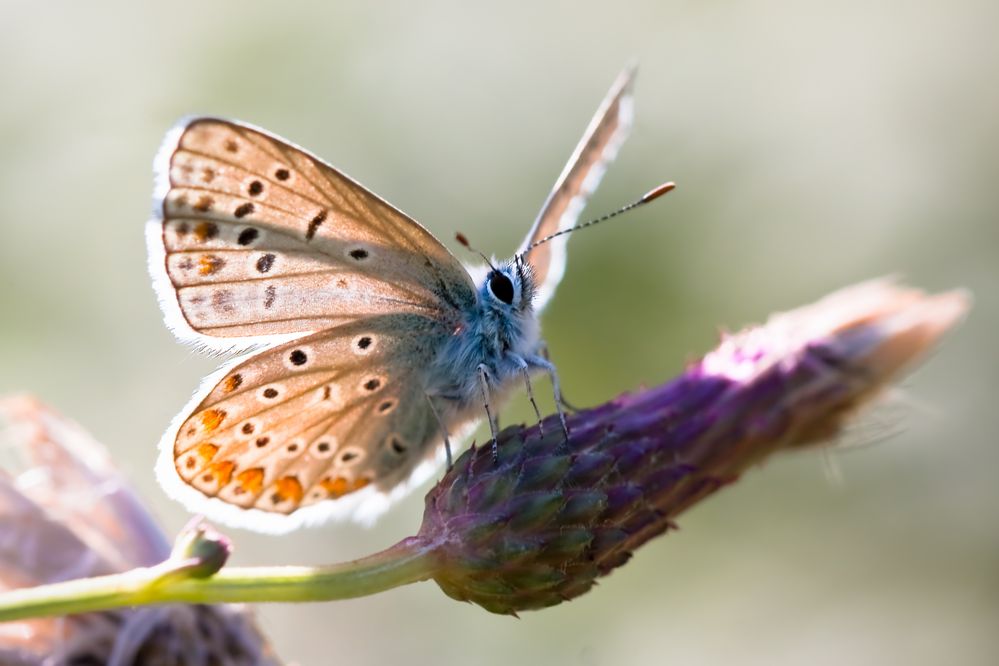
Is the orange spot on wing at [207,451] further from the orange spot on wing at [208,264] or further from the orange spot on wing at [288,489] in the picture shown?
the orange spot on wing at [208,264]

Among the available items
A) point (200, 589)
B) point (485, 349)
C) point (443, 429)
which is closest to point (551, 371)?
point (485, 349)

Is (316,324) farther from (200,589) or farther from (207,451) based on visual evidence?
(200,589)

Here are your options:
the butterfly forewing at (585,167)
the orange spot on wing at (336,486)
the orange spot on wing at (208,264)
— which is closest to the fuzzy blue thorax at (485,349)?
the butterfly forewing at (585,167)

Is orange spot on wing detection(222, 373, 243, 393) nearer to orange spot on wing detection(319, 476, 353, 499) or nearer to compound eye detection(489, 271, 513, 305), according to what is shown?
orange spot on wing detection(319, 476, 353, 499)

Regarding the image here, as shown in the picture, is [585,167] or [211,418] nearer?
[211,418]

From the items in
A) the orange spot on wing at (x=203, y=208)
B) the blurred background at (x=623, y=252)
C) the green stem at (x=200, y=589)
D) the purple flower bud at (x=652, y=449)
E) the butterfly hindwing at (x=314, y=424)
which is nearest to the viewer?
the green stem at (x=200, y=589)

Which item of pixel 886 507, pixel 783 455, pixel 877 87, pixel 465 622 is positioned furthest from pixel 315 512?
pixel 877 87

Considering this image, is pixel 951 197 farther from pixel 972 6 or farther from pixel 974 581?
pixel 974 581
